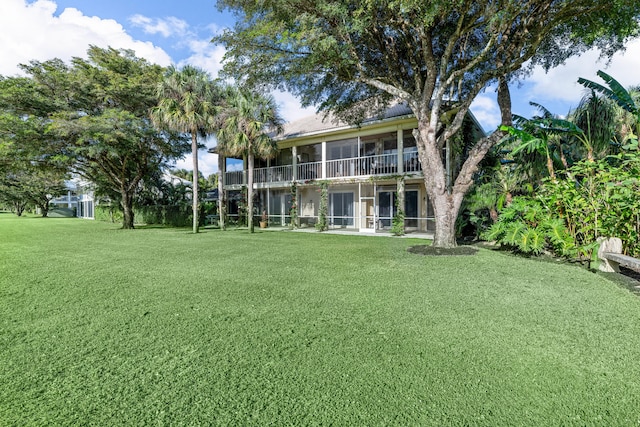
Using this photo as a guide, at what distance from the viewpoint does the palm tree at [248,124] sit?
15789 millimetres

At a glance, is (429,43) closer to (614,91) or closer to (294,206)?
(614,91)

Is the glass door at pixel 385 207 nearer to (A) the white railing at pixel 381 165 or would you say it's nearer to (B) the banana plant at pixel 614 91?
(A) the white railing at pixel 381 165

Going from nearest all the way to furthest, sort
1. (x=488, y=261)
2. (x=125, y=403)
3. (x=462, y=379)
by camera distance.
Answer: (x=125, y=403) < (x=462, y=379) < (x=488, y=261)

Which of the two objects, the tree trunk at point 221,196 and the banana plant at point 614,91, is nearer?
the banana plant at point 614,91

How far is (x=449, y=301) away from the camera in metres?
4.64

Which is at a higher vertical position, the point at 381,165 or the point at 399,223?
the point at 381,165

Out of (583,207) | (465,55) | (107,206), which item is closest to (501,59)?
(465,55)

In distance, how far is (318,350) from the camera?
9.95 feet

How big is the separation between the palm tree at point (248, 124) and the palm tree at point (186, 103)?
869 mm

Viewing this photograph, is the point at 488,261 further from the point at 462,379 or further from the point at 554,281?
the point at 462,379

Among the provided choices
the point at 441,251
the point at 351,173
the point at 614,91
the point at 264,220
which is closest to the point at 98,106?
the point at 264,220

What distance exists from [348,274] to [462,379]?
3.95 meters

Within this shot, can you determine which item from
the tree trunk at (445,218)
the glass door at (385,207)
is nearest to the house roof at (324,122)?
the glass door at (385,207)

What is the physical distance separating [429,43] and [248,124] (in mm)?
9363
